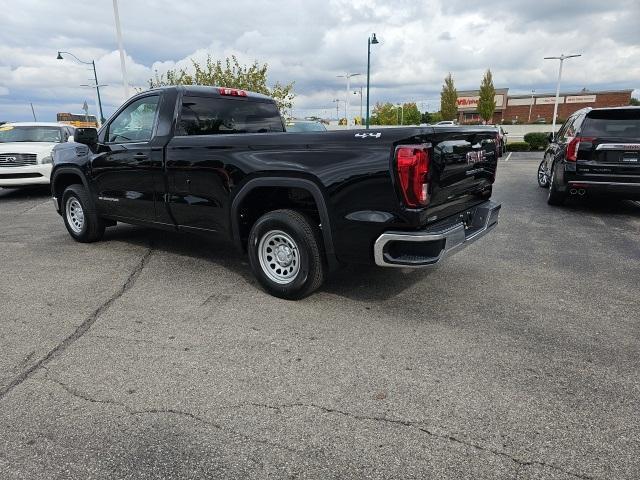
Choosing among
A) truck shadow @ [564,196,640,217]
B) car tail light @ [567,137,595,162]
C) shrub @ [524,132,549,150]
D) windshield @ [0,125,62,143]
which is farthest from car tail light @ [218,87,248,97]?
shrub @ [524,132,549,150]

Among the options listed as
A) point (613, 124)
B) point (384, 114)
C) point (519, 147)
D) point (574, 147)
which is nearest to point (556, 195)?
point (574, 147)

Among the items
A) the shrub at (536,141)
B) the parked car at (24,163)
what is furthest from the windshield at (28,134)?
the shrub at (536,141)

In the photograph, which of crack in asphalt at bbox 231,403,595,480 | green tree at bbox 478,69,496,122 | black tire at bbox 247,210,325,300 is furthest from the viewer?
green tree at bbox 478,69,496,122

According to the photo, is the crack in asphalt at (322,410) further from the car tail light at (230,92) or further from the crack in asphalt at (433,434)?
the car tail light at (230,92)

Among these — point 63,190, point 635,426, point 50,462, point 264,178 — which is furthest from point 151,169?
point 635,426

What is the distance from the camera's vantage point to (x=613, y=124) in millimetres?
7918

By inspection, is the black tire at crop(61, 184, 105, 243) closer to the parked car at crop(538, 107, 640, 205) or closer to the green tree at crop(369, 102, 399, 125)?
the parked car at crop(538, 107, 640, 205)

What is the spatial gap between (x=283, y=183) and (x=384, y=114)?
72276 millimetres

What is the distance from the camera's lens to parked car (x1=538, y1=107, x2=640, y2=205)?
7.65 m

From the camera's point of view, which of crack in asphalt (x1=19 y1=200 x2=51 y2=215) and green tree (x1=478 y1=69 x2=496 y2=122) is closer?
crack in asphalt (x1=19 y1=200 x2=51 y2=215)

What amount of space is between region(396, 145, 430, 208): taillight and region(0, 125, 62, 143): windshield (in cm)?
1170

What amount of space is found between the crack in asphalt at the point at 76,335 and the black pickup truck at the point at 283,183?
736 mm

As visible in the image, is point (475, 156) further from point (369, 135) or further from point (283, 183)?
point (283, 183)

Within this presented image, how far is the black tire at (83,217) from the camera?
6.30 meters
